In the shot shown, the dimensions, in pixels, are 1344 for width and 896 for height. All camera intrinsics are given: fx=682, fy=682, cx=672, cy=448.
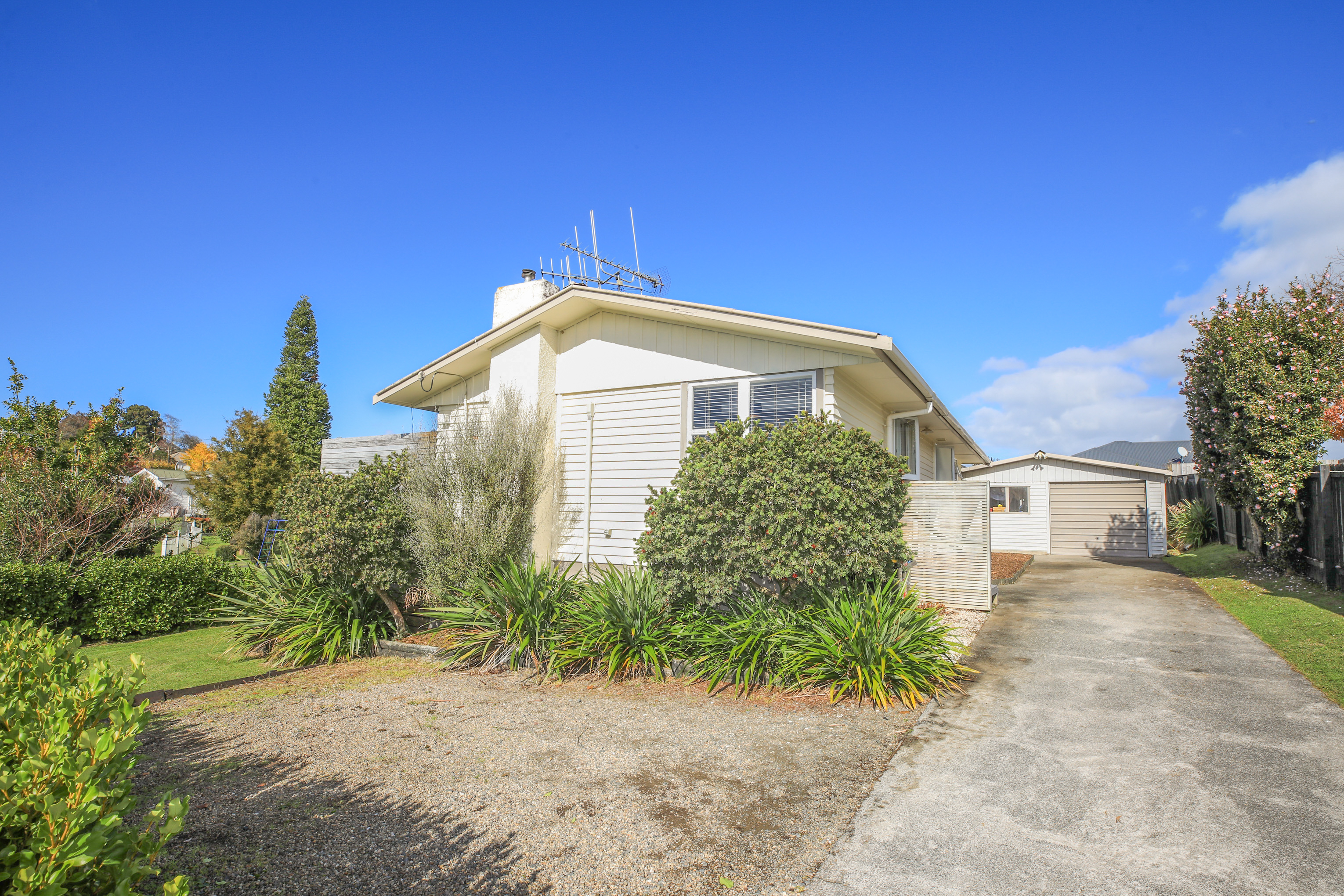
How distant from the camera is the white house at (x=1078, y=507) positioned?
1905 cm

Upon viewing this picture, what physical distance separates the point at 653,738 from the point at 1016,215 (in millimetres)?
10364

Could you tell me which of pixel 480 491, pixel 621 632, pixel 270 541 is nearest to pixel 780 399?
pixel 621 632

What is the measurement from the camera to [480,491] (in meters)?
9.14

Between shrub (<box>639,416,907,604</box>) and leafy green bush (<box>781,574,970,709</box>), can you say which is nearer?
leafy green bush (<box>781,574,970,709</box>)

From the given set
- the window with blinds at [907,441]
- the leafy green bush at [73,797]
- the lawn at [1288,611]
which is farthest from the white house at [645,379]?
the leafy green bush at [73,797]

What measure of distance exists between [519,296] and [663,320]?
12.3 feet

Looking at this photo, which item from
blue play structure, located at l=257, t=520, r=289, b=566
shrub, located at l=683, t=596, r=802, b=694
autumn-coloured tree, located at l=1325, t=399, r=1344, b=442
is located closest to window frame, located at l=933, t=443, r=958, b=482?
autumn-coloured tree, located at l=1325, t=399, r=1344, b=442

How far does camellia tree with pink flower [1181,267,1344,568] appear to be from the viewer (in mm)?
11289

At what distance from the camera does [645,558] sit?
A: 7410mm

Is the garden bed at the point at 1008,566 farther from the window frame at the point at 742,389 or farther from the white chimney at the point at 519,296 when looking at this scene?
the white chimney at the point at 519,296

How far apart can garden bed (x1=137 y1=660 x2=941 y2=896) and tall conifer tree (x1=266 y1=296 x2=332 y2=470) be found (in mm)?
31420

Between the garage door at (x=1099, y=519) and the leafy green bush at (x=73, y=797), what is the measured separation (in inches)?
865

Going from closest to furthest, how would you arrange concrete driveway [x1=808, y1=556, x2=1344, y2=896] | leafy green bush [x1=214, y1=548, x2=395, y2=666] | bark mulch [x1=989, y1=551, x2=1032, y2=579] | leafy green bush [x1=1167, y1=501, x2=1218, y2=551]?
concrete driveway [x1=808, y1=556, x2=1344, y2=896] < leafy green bush [x1=214, y1=548, x2=395, y2=666] < bark mulch [x1=989, y1=551, x2=1032, y2=579] < leafy green bush [x1=1167, y1=501, x2=1218, y2=551]

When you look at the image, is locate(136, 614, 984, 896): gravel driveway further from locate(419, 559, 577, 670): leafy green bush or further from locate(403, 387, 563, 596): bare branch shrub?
locate(403, 387, 563, 596): bare branch shrub
